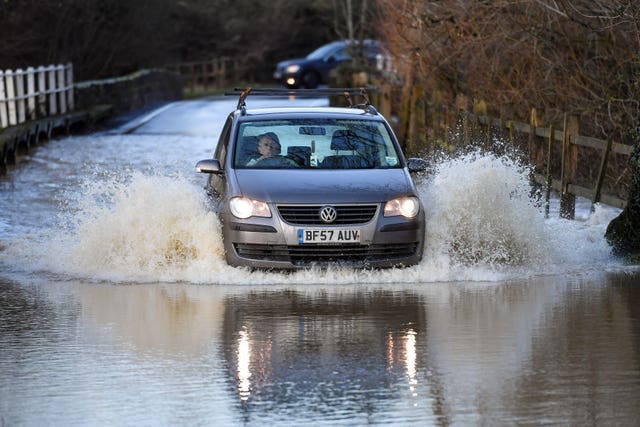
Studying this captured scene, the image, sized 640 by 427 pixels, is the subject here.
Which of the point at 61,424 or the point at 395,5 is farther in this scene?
the point at 395,5

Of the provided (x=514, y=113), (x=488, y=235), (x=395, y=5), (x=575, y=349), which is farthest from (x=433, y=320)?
(x=395, y=5)

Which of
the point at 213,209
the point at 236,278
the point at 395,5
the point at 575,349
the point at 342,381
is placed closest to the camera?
the point at 342,381

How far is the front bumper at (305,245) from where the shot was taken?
40.6 feet

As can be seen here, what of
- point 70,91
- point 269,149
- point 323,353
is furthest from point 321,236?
point 70,91

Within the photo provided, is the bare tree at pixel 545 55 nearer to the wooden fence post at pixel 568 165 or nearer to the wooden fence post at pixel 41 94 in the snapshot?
the wooden fence post at pixel 568 165

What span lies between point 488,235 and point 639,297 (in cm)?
219

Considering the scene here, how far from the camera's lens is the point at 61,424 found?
286 inches

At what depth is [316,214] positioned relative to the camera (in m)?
12.4

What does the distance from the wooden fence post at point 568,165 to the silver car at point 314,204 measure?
5.56 meters

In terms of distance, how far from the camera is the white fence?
30047 mm

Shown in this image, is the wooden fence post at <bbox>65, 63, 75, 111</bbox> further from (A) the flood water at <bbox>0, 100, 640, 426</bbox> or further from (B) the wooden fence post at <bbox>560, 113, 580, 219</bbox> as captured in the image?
(B) the wooden fence post at <bbox>560, 113, 580, 219</bbox>

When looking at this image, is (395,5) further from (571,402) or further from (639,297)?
(571,402)

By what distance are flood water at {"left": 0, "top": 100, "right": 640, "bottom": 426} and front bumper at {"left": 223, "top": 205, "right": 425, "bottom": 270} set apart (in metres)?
0.13

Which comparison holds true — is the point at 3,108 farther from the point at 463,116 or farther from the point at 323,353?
the point at 323,353
